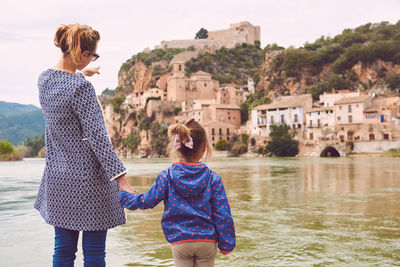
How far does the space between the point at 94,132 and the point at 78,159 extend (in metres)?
0.22

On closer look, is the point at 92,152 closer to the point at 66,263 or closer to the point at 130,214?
the point at 66,263

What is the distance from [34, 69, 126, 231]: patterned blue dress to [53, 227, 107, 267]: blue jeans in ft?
0.22

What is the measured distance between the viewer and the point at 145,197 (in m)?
2.96

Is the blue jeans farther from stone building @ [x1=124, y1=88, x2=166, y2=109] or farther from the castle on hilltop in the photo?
the castle on hilltop

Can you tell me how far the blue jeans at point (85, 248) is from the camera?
9.18 feet

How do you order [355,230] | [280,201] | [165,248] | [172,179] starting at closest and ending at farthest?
[172,179], [165,248], [355,230], [280,201]

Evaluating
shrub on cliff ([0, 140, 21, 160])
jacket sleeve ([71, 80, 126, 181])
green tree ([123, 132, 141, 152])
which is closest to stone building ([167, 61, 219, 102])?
green tree ([123, 132, 141, 152])

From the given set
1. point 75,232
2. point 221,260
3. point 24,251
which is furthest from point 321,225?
point 75,232

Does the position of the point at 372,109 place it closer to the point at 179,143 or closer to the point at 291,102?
the point at 291,102

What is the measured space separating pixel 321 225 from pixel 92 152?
16.7ft

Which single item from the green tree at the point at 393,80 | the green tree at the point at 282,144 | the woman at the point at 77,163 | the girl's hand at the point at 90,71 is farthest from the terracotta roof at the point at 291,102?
the woman at the point at 77,163

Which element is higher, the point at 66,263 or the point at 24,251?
the point at 66,263

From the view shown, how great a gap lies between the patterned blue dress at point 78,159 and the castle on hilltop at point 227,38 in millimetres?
113980

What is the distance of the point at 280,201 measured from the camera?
33.8ft
